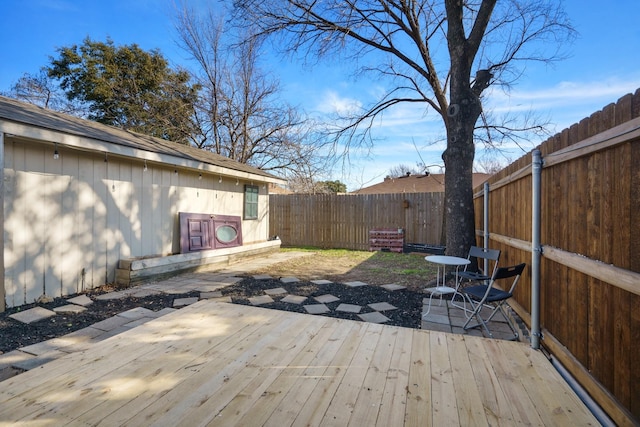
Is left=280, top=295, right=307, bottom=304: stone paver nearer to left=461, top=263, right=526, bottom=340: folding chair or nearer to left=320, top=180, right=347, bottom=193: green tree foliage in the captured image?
left=461, top=263, right=526, bottom=340: folding chair

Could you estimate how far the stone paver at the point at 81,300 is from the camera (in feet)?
13.5

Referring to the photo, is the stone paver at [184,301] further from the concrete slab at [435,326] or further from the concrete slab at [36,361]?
the concrete slab at [435,326]

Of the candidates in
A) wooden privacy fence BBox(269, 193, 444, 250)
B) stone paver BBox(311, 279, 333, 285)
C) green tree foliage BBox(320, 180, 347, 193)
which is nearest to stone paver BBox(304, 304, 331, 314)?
stone paver BBox(311, 279, 333, 285)

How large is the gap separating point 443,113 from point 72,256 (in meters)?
8.38

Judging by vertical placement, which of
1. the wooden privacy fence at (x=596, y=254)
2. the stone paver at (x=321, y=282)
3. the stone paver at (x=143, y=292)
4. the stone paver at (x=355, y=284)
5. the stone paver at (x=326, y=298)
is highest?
the wooden privacy fence at (x=596, y=254)

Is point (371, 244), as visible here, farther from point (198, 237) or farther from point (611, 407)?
point (611, 407)

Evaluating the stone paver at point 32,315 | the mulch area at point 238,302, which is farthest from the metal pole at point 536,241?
the stone paver at point 32,315

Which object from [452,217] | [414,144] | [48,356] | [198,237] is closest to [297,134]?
[414,144]

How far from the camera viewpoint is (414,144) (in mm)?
9898

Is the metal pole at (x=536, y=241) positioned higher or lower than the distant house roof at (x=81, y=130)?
lower

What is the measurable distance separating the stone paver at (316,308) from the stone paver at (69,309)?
9.03 feet

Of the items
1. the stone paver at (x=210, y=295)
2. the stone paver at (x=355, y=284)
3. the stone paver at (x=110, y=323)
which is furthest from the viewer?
the stone paver at (x=355, y=284)

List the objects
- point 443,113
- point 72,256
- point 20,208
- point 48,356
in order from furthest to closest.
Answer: point 443,113
point 72,256
point 20,208
point 48,356

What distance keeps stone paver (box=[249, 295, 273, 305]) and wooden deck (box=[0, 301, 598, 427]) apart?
152 cm
